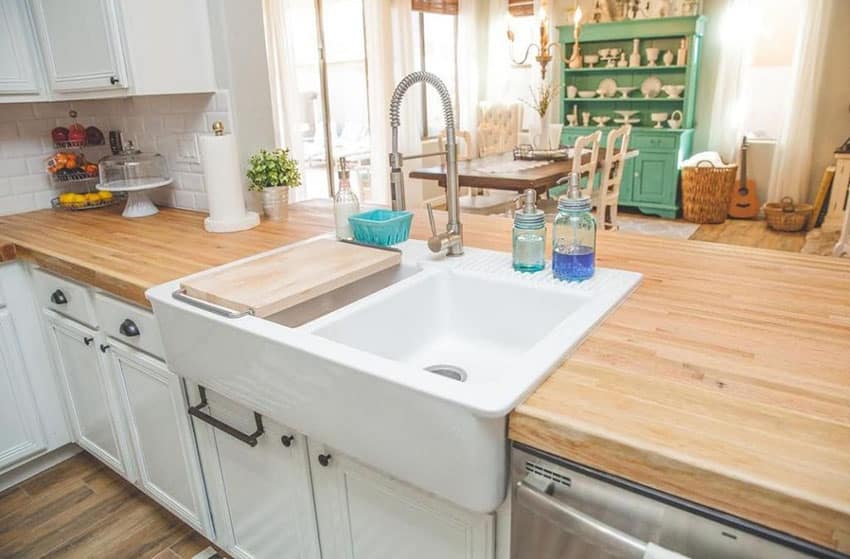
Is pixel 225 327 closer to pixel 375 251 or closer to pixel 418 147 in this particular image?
pixel 375 251

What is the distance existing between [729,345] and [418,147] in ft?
17.0

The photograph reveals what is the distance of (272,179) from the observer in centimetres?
208

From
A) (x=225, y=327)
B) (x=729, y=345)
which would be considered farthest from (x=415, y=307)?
(x=729, y=345)

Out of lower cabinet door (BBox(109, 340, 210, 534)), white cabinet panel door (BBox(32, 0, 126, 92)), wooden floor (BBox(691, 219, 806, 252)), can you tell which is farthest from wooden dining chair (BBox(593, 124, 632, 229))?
lower cabinet door (BBox(109, 340, 210, 534))

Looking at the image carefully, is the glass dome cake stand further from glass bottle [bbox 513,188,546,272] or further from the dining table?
the dining table

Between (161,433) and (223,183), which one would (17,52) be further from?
(161,433)

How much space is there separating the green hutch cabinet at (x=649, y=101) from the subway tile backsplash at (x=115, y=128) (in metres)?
4.61

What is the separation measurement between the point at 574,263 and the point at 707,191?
187 inches

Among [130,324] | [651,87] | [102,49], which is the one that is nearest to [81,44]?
[102,49]

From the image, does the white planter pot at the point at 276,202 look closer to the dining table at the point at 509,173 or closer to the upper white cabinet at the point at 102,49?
the upper white cabinet at the point at 102,49

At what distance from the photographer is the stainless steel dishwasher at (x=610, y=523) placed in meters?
0.67

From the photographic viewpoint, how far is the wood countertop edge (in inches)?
24.1

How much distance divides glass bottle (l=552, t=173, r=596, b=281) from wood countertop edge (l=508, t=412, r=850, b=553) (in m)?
0.54

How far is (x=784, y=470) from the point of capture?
654 mm
